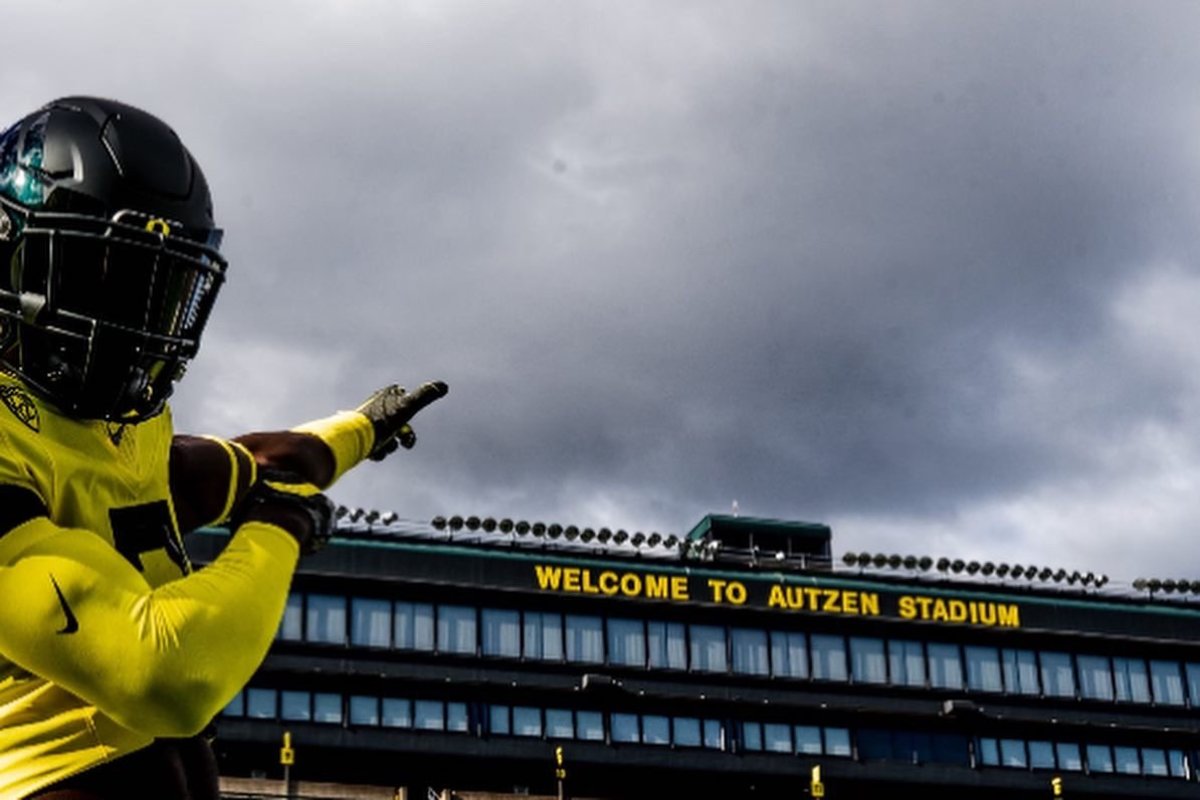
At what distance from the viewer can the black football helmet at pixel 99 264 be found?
336cm

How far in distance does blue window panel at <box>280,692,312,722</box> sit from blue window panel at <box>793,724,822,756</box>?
625 inches

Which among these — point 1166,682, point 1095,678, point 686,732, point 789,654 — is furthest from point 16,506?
point 1166,682

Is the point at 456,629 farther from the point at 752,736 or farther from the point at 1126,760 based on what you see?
the point at 1126,760

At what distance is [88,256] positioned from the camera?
11.1ft

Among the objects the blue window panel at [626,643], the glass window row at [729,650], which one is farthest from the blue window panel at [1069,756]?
the blue window panel at [626,643]

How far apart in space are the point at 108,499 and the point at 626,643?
4918 cm

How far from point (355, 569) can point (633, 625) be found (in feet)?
30.1

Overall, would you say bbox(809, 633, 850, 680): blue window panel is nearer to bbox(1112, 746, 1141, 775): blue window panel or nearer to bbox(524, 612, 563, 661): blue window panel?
bbox(524, 612, 563, 661): blue window panel

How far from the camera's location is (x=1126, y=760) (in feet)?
183

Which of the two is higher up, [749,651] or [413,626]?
[413,626]

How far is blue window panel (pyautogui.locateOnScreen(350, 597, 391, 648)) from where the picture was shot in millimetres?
49312

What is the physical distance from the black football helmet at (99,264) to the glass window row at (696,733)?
43906 mm

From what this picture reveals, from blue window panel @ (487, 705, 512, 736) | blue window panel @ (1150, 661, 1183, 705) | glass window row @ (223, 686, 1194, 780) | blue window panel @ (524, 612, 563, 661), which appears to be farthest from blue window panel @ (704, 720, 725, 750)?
blue window panel @ (1150, 661, 1183, 705)

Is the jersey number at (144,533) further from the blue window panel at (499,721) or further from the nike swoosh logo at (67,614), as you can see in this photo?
the blue window panel at (499,721)
